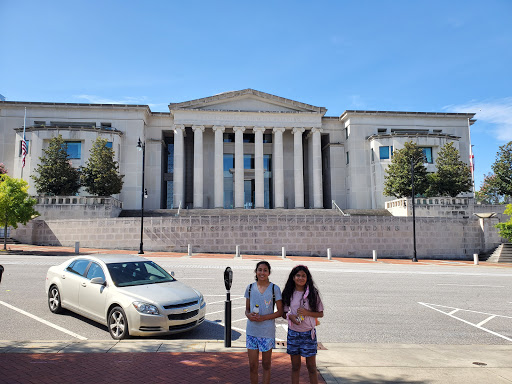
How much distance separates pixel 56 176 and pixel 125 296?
32.4m

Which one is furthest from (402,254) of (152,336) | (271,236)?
(152,336)

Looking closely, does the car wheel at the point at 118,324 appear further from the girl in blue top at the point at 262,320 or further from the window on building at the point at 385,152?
the window on building at the point at 385,152

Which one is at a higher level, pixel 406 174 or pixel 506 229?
pixel 406 174

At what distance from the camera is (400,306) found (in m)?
10.2

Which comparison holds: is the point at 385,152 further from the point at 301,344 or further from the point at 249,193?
the point at 301,344

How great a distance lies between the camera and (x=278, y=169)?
149 feet

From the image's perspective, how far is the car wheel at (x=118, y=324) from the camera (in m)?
6.54

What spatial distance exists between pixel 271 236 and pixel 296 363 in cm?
2544

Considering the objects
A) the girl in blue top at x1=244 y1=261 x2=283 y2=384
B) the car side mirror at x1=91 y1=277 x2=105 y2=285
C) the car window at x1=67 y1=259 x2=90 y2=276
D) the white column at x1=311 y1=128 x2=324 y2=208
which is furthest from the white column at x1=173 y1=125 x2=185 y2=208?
the girl in blue top at x1=244 y1=261 x2=283 y2=384

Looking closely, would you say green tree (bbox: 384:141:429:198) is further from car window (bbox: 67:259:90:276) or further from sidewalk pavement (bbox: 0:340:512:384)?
car window (bbox: 67:259:90:276)

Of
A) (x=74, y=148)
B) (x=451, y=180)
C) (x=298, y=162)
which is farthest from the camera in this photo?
(x=298, y=162)

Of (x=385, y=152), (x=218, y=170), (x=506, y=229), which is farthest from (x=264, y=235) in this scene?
(x=385, y=152)

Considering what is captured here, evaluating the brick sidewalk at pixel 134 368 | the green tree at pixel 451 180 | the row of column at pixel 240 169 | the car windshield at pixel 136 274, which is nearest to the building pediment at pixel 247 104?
the row of column at pixel 240 169

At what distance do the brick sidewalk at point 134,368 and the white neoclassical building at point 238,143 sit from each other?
3799 centimetres
